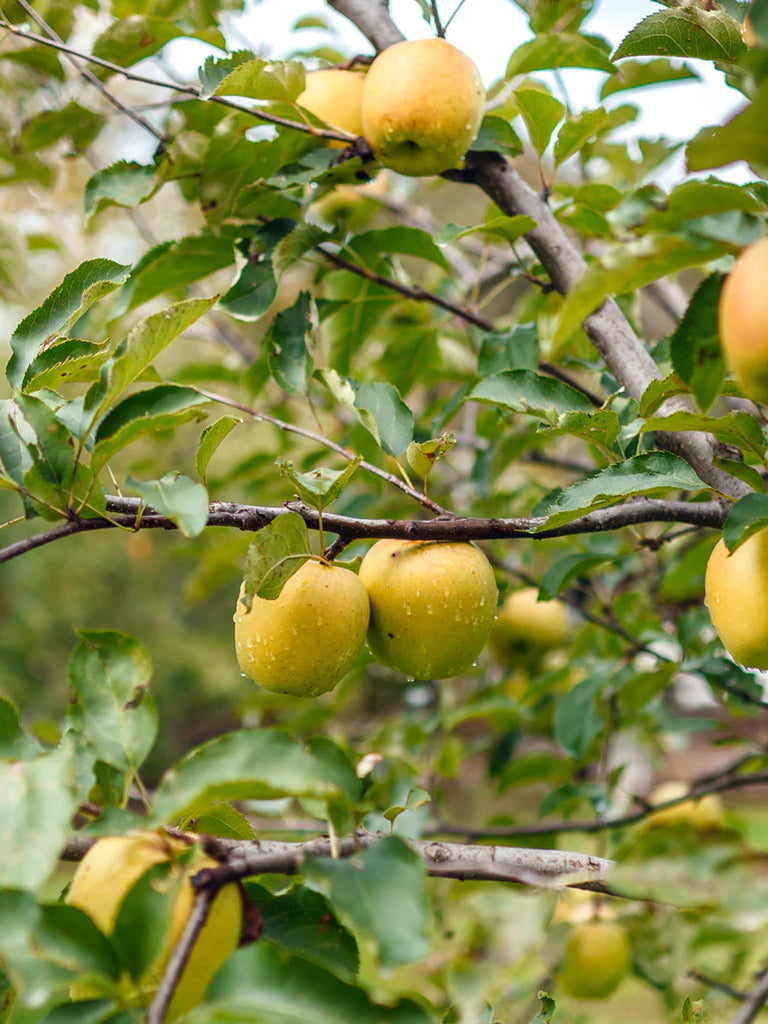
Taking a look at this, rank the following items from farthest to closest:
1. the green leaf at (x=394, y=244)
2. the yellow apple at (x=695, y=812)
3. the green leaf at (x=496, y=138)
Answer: the yellow apple at (x=695, y=812) → the green leaf at (x=394, y=244) → the green leaf at (x=496, y=138)

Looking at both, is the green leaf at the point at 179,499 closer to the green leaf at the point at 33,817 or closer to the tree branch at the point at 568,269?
the green leaf at the point at 33,817

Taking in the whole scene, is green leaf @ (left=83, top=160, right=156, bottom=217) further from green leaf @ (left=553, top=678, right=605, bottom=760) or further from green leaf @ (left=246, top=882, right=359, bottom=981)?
green leaf @ (left=553, top=678, right=605, bottom=760)

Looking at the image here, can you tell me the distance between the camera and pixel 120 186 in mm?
942

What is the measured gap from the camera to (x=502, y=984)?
378 mm

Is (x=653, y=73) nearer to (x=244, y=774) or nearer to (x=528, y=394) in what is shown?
(x=528, y=394)

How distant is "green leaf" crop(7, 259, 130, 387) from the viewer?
2.09 feet

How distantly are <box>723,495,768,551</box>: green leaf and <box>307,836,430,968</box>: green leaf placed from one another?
0.26 metres

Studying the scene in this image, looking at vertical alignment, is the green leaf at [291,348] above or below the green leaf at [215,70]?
below

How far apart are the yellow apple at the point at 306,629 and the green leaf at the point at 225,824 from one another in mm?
115

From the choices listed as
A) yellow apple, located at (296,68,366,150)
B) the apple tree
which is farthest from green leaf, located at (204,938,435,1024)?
yellow apple, located at (296,68,366,150)

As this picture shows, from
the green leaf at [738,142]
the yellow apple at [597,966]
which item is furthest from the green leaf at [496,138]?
the yellow apple at [597,966]

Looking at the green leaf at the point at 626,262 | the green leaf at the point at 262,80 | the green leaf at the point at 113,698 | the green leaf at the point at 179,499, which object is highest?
the green leaf at the point at 262,80

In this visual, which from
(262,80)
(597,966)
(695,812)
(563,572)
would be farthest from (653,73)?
(695,812)

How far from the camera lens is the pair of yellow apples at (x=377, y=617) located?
2.07 ft
